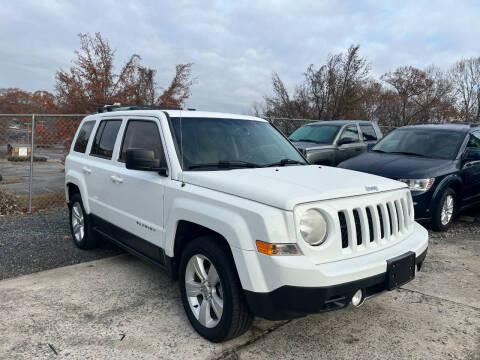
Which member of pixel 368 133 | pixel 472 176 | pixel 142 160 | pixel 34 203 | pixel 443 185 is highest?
pixel 368 133

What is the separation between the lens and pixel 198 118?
3.88m

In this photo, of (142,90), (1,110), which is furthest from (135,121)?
(1,110)

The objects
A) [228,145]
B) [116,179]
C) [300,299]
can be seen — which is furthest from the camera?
[116,179]

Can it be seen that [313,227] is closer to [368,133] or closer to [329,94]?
[368,133]

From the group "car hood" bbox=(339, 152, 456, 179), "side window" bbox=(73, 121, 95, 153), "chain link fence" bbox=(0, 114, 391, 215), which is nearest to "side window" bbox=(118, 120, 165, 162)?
"side window" bbox=(73, 121, 95, 153)

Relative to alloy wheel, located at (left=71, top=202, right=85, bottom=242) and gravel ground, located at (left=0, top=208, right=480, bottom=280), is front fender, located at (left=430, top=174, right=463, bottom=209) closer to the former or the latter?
gravel ground, located at (left=0, top=208, right=480, bottom=280)

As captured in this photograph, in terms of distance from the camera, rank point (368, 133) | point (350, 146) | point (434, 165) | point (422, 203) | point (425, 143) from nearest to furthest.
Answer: point (422, 203), point (434, 165), point (425, 143), point (350, 146), point (368, 133)

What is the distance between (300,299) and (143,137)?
91.9 inches

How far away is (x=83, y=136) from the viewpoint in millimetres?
5375

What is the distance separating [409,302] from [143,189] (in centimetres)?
282

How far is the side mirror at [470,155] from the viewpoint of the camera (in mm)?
6695

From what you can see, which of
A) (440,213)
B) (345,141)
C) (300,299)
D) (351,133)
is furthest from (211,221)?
(351,133)

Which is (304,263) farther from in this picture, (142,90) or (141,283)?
(142,90)

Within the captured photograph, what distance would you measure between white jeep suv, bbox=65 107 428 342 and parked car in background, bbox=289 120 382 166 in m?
5.07
